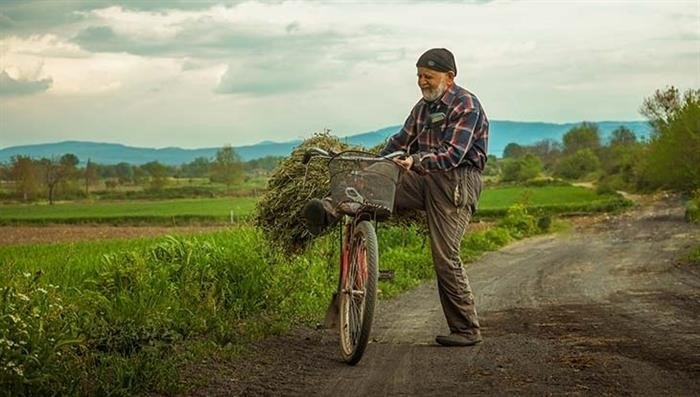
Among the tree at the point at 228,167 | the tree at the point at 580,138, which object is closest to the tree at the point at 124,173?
the tree at the point at 228,167

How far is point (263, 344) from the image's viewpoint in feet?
27.9

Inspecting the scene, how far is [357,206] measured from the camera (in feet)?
25.3

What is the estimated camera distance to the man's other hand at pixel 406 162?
7.59 m

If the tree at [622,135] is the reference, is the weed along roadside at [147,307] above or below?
below

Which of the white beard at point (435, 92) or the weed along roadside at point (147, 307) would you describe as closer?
the weed along roadside at point (147, 307)

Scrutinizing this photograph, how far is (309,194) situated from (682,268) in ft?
26.7

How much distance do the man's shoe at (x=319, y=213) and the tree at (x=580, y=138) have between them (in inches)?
3662

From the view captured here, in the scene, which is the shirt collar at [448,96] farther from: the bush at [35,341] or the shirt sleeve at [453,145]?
the bush at [35,341]

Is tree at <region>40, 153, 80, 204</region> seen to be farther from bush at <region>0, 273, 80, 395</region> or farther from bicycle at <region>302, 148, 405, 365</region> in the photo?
bicycle at <region>302, 148, 405, 365</region>

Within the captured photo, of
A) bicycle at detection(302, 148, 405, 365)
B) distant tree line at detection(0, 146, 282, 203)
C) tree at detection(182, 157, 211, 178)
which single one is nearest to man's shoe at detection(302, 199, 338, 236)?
bicycle at detection(302, 148, 405, 365)

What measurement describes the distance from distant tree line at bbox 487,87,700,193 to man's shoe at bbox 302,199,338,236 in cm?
2647

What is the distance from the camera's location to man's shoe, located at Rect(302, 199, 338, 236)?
314 inches

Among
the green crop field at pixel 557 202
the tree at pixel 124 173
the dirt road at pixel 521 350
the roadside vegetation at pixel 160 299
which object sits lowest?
the green crop field at pixel 557 202

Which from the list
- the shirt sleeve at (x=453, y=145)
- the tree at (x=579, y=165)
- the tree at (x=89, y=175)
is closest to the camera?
the shirt sleeve at (x=453, y=145)
